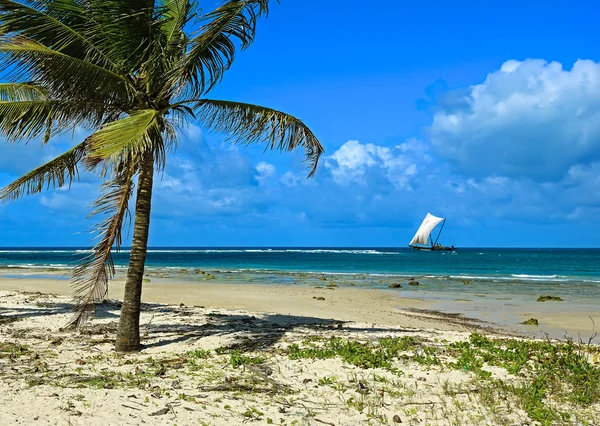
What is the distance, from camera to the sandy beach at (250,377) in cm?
598

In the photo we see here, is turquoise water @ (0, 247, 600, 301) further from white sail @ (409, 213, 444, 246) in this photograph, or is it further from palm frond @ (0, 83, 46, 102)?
white sail @ (409, 213, 444, 246)

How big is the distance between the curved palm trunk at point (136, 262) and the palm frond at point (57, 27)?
200cm

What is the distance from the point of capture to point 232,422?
5.79 m

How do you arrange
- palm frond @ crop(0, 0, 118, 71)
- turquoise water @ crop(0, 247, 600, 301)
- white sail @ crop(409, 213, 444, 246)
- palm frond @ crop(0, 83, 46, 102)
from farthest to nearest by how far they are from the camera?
white sail @ crop(409, 213, 444, 246), turquoise water @ crop(0, 247, 600, 301), palm frond @ crop(0, 83, 46, 102), palm frond @ crop(0, 0, 118, 71)

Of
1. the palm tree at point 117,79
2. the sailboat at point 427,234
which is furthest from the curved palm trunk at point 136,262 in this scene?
the sailboat at point 427,234

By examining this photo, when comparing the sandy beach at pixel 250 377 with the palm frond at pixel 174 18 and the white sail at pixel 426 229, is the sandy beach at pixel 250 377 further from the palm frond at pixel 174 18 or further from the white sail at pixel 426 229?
the white sail at pixel 426 229

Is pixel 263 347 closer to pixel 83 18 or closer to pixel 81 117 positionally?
pixel 81 117

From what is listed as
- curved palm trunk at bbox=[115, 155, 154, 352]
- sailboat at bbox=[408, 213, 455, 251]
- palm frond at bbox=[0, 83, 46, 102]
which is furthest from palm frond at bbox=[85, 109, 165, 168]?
sailboat at bbox=[408, 213, 455, 251]

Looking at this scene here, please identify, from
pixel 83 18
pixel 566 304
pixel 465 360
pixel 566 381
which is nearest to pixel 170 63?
pixel 83 18

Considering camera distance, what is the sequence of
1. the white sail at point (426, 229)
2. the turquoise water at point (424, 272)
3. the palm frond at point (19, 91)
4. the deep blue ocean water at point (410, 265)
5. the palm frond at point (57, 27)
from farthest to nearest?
the white sail at point (426, 229) → the deep blue ocean water at point (410, 265) → the turquoise water at point (424, 272) → the palm frond at point (19, 91) → the palm frond at point (57, 27)

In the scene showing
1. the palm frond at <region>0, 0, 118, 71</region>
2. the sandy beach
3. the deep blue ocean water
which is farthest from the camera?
the deep blue ocean water

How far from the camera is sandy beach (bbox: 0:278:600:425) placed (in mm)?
5980

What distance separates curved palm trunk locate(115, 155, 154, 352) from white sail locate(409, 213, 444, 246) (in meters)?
118

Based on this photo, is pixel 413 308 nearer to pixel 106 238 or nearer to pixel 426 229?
pixel 106 238
